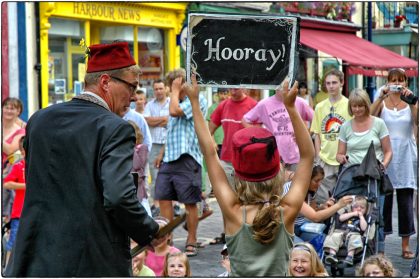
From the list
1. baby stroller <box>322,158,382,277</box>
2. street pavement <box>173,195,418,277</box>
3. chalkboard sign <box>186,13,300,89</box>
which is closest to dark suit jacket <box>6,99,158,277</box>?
chalkboard sign <box>186,13,300,89</box>

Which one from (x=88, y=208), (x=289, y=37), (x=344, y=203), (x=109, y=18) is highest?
(x=109, y=18)

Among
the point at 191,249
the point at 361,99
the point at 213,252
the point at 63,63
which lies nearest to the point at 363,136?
the point at 361,99

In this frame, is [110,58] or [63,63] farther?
[63,63]

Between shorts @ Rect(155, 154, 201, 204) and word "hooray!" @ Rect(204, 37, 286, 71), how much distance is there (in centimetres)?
535

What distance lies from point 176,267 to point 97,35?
10.9m

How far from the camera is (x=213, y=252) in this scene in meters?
10.1

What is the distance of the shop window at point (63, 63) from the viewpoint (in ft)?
50.6

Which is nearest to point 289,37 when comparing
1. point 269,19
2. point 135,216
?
point 269,19

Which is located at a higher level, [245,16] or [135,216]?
[245,16]

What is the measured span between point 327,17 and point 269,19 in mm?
20390

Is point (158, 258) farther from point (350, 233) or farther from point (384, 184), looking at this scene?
point (384, 184)

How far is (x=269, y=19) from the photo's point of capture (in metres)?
4.63

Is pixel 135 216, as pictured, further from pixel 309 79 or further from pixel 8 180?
pixel 309 79

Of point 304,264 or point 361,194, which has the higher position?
point 361,194
